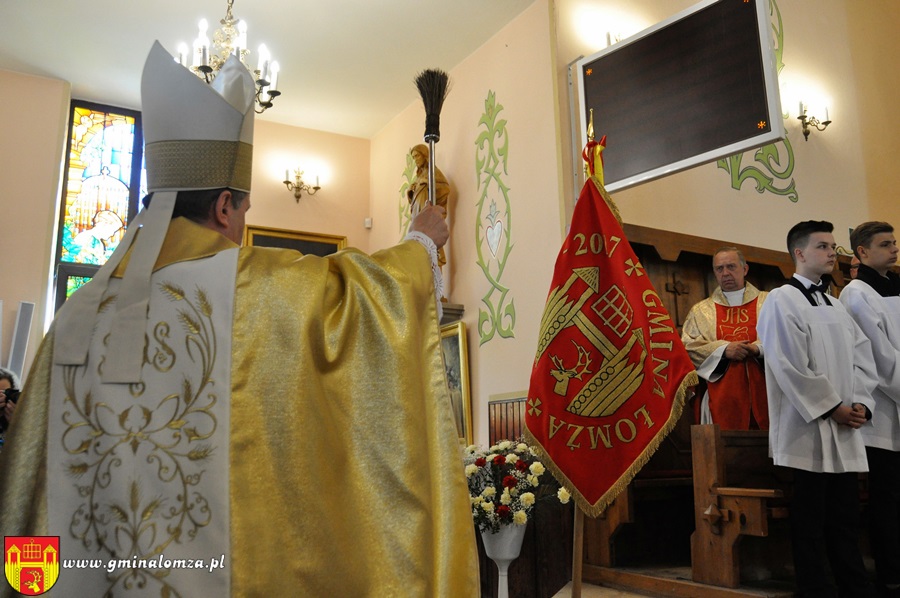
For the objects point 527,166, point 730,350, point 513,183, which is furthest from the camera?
point 513,183

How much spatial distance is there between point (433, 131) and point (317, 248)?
376cm

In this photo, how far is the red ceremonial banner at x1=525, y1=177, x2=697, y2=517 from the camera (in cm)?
294

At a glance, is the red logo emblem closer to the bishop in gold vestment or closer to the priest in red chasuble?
the bishop in gold vestment

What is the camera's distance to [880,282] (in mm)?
4156

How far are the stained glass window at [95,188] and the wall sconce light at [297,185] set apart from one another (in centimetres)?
142

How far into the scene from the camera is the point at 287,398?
156 centimetres

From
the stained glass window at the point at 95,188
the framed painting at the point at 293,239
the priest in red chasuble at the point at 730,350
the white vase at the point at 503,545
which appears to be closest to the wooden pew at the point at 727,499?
the priest in red chasuble at the point at 730,350

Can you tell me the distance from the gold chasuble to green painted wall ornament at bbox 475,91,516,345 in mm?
4373

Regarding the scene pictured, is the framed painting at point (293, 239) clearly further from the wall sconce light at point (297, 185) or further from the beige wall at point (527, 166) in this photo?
the wall sconce light at point (297, 185)

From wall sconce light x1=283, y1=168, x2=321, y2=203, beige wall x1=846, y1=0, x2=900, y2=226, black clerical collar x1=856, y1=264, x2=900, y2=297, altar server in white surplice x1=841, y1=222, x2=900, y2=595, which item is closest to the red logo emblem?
altar server in white surplice x1=841, y1=222, x2=900, y2=595

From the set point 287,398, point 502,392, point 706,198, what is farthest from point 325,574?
point 706,198

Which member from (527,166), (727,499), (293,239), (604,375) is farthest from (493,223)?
(604,375)

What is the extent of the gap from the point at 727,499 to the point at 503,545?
1123 millimetres

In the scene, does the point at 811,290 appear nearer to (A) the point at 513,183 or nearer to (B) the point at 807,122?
(A) the point at 513,183
